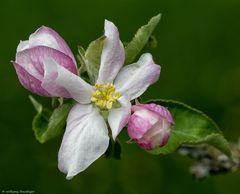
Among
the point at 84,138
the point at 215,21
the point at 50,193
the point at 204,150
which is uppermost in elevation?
the point at 84,138

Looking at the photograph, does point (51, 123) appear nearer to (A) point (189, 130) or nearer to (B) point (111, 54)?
(B) point (111, 54)

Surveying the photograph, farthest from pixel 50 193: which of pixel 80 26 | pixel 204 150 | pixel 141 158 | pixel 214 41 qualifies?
pixel 204 150

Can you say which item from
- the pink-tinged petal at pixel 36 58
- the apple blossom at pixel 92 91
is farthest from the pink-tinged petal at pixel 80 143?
the pink-tinged petal at pixel 36 58

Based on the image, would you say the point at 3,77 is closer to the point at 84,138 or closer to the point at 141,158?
the point at 141,158

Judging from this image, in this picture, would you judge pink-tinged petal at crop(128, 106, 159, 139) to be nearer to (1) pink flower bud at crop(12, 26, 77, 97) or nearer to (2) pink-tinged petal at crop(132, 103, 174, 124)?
(2) pink-tinged petal at crop(132, 103, 174, 124)

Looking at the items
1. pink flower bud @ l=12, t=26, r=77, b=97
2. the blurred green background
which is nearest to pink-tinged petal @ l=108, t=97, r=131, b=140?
pink flower bud @ l=12, t=26, r=77, b=97

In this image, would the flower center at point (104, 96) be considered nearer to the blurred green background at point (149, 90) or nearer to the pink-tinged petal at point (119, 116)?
the pink-tinged petal at point (119, 116)

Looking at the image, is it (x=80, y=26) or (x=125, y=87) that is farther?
(x=80, y=26)

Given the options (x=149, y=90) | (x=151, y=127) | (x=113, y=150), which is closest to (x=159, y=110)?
(x=151, y=127)
